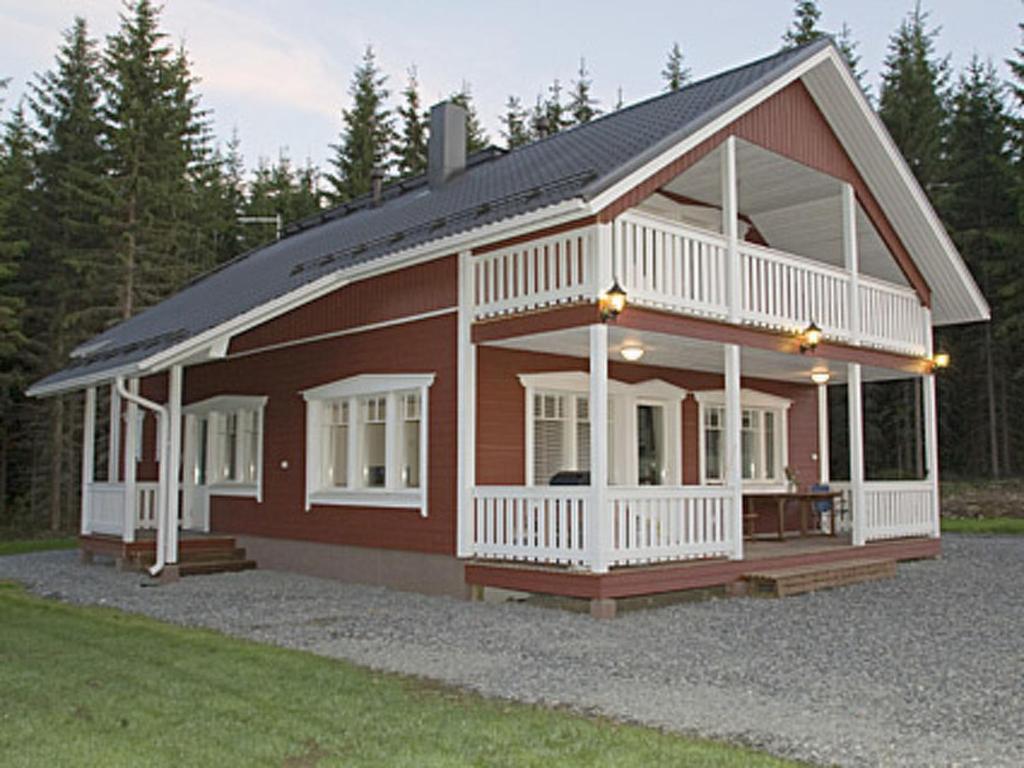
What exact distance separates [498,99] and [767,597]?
33.3 m

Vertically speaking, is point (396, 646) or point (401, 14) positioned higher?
point (401, 14)

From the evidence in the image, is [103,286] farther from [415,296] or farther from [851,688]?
[851,688]

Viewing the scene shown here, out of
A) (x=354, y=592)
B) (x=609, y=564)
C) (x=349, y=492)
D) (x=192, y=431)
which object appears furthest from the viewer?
(x=192, y=431)

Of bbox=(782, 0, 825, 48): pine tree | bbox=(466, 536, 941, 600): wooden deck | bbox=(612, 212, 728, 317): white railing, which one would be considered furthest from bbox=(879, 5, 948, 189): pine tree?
bbox=(612, 212, 728, 317): white railing

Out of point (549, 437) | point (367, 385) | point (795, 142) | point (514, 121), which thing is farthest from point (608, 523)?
point (514, 121)

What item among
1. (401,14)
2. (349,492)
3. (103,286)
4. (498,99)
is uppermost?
(498,99)

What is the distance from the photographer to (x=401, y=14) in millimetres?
13898

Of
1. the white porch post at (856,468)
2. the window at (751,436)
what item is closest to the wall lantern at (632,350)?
the window at (751,436)

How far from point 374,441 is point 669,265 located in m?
4.57

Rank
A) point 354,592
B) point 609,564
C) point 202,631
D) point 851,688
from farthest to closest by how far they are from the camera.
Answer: point 354,592, point 609,564, point 202,631, point 851,688

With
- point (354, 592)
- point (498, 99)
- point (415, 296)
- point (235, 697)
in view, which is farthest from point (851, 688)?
point (498, 99)

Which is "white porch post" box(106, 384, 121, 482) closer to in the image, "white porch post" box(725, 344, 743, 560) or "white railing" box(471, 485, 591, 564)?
"white railing" box(471, 485, 591, 564)

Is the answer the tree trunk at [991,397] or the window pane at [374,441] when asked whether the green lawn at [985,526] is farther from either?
the window pane at [374,441]

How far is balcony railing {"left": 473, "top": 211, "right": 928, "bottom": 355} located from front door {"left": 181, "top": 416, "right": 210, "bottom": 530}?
23.4 ft
